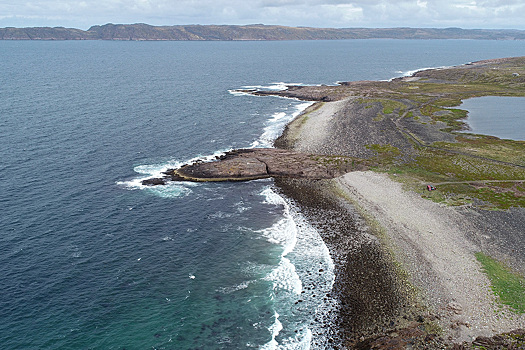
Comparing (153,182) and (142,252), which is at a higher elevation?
(153,182)

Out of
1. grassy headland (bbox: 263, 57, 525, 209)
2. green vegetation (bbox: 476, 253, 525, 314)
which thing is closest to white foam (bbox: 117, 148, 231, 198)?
grassy headland (bbox: 263, 57, 525, 209)

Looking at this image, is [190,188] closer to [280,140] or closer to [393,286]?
[280,140]

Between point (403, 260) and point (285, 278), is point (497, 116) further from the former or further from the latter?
point (285, 278)

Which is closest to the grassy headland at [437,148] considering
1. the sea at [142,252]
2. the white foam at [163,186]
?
the sea at [142,252]

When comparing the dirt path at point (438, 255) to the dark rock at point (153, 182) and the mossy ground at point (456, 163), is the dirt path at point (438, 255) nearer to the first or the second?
the mossy ground at point (456, 163)

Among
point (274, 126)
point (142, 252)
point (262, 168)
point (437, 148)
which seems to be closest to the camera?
point (142, 252)

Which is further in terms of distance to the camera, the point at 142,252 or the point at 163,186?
the point at 163,186

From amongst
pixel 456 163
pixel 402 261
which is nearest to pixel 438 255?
pixel 402 261
